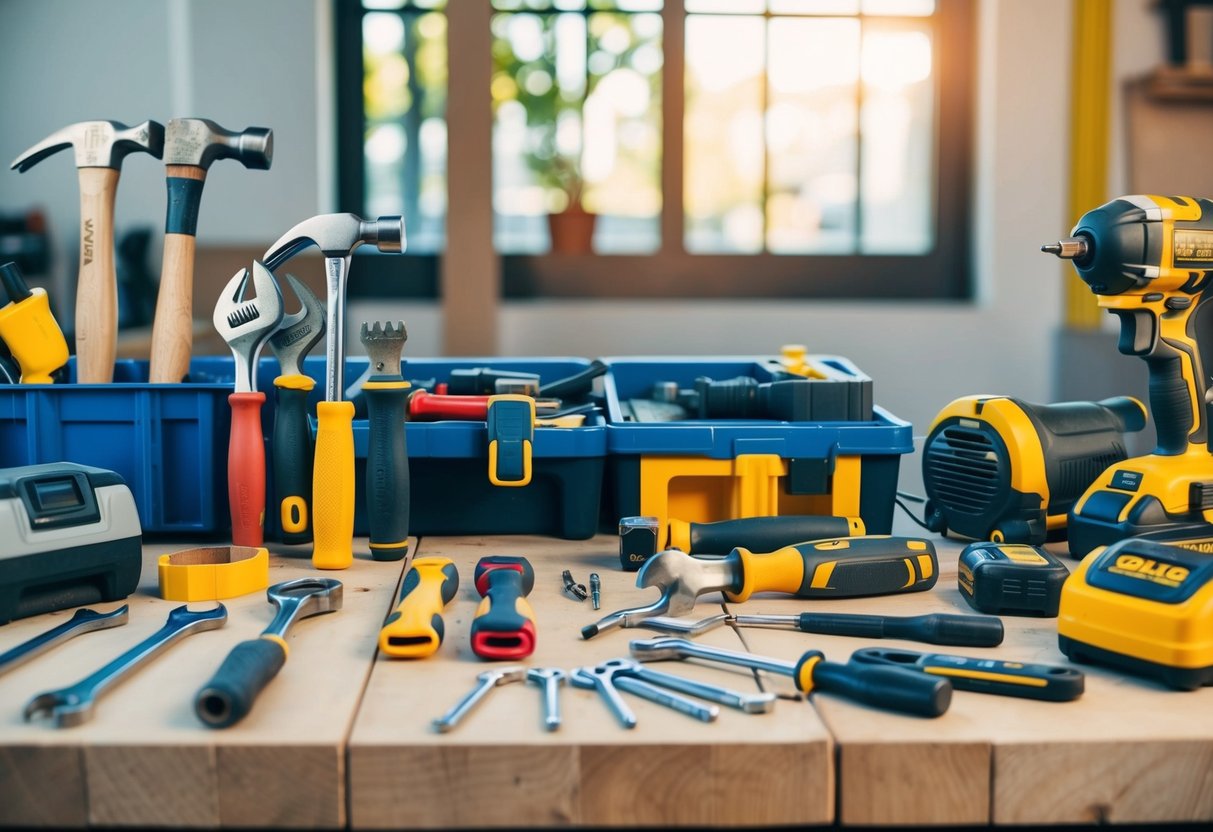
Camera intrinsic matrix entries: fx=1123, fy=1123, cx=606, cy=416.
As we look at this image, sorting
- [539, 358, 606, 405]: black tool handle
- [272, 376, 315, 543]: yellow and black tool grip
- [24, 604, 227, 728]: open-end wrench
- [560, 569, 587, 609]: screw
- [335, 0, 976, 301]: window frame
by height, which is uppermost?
[335, 0, 976, 301]: window frame

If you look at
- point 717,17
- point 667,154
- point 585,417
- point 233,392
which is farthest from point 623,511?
point 717,17

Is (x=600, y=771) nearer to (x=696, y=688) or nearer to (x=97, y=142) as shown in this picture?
(x=696, y=688)

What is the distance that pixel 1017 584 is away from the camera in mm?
847

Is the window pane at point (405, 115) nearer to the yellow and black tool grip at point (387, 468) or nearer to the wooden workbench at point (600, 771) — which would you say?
the yellow and black tool grip at point (387, 468)

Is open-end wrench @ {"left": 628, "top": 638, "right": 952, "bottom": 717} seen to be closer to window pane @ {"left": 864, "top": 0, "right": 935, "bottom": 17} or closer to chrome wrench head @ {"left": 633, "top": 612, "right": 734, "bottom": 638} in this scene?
chrome wrench head @ {"left": 633, "top": 612, "right": 734, "bottom": 638}

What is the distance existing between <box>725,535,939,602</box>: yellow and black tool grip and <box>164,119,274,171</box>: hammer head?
0.61 metres

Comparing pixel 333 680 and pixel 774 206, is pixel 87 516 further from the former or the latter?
pixel 774 206

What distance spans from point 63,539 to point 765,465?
0.60m

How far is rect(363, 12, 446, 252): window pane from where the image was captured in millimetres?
2553

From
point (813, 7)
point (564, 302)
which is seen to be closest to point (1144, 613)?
point (564, 302)

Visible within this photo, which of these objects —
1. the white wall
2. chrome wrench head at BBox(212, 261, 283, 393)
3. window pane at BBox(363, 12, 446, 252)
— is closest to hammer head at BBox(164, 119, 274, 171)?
chrome wrench head at BBox(212, 261, 283, 393)

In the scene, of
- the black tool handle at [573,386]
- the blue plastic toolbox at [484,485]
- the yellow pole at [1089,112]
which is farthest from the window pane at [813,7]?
the blue plastic toolbox at [484,485]

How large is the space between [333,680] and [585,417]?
1.63 ft

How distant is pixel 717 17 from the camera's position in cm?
253
